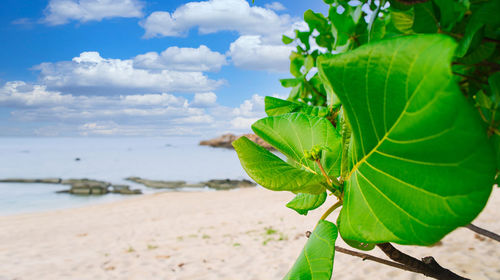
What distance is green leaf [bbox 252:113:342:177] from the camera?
69 centimetres

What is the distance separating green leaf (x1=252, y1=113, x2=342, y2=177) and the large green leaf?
0.21 metres

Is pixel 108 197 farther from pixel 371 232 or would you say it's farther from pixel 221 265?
pixel 371 232

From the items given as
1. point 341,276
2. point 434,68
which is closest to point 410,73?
point 434,68

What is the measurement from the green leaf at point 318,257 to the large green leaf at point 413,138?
10 cm

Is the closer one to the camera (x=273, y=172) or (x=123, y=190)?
(x=273, y=172)

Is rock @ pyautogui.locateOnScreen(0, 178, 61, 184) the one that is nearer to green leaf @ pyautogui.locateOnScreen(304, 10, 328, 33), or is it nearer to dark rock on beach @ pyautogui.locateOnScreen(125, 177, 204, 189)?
dark rock on beach @ pyautogui.locateOnScreen(125, 177, 204, 189)

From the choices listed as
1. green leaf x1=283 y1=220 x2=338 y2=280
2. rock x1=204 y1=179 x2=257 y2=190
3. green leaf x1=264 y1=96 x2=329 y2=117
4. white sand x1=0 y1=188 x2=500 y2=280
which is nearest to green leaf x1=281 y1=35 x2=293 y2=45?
green leaf x1=264 y1=96 x2=329 y2=117

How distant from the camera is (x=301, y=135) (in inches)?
27.5

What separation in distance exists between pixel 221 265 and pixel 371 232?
5.14 meters

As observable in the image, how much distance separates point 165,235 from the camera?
7.71 meters

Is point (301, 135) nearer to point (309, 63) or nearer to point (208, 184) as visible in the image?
point (309, 63)

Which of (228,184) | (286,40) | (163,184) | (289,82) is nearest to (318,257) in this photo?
(289,82)

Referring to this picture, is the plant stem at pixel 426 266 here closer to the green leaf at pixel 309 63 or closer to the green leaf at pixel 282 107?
the green leaf at pixel 282 107

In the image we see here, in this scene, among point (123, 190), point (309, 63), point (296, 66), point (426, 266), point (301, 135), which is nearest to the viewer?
point (301, 135)
